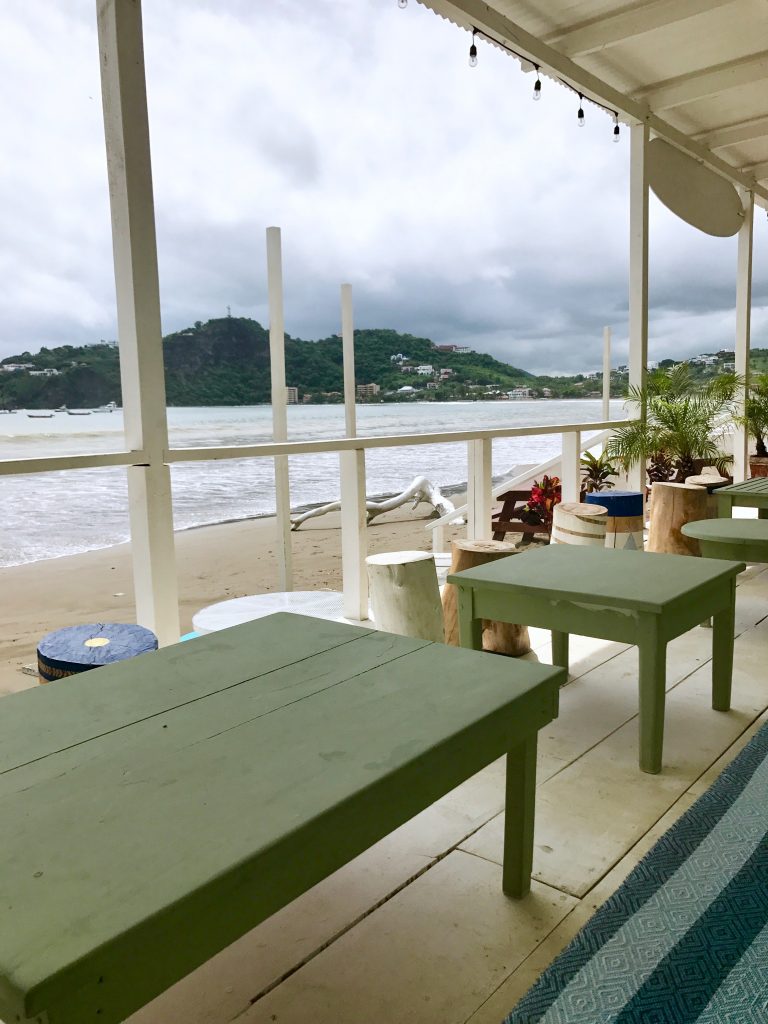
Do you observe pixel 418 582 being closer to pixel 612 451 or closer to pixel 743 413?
pixel 612 451

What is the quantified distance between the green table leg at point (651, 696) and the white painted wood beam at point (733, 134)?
17.2 feet

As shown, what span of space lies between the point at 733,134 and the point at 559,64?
92.1 inches

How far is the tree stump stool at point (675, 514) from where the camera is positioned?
15.2 feet

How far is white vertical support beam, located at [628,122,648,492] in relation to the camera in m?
5.24

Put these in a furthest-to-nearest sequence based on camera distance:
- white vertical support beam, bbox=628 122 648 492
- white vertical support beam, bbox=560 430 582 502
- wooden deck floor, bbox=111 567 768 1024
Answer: white vertical support beam, bbox=628 122 648 492 → white vertical support beam, bbox=560 430 582 502 → wooden deck floor, bbox=111 567 768 1024

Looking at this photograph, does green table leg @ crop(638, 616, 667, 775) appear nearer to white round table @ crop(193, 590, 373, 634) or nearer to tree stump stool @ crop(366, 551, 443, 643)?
tree stump stool @ crop(366, 551, 443, 643)

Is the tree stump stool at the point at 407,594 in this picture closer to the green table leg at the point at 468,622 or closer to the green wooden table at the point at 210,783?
the green table leg at the point at 468,622

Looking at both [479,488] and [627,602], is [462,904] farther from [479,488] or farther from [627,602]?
[479,488]

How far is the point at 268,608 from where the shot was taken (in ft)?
11.8

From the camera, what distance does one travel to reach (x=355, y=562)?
3.40m

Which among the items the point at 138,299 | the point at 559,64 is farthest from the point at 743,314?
the point at 138,299

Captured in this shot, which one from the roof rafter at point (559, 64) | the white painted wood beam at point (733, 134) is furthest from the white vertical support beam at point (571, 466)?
the white painted wood beam at point (733, 134)

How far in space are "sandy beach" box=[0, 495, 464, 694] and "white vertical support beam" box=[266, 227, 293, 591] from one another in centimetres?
170

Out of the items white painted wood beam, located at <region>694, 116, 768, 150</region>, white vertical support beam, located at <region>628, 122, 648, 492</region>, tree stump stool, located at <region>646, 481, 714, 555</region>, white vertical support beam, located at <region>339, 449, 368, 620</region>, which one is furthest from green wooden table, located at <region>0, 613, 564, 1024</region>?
white painted wood beam, located at <region>694, 116, 768, 150</region>
